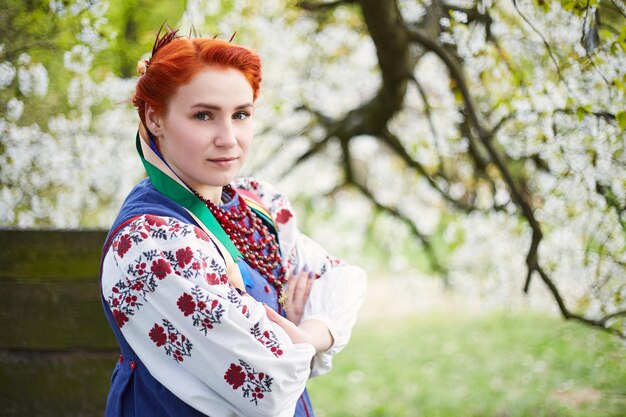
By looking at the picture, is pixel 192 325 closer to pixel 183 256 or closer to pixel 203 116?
pixel 183 256

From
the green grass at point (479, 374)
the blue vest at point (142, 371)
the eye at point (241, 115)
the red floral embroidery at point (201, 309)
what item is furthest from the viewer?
the green grass at point (479, 374)

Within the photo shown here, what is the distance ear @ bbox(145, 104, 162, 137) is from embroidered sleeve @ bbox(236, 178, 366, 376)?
16.1 inches

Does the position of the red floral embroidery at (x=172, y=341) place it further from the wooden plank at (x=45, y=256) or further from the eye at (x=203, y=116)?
the wooden plank at (x=45, y=256)

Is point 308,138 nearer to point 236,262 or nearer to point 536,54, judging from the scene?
point 536,54

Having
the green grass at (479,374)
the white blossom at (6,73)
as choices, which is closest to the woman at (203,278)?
the white blossom at (6,73)

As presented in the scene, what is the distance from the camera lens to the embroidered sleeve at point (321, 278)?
1849 mm

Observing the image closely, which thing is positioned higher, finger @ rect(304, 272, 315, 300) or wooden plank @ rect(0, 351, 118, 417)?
finger @ rect(304, 272, 315, 300)

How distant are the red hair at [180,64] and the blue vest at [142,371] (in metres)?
0.22

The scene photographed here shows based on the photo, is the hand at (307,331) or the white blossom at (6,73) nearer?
the hand at (307,331)

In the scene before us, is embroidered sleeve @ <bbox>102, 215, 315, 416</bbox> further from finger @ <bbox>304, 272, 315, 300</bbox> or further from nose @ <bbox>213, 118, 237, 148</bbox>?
finger @ <bbox>304, 272, 315, 300</bbox>

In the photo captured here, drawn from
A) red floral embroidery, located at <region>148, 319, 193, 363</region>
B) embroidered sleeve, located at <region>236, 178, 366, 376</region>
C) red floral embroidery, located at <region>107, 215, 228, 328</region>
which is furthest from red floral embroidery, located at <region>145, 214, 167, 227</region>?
embroidered sleeve, located at <region>236, 178, 366, 376</region>

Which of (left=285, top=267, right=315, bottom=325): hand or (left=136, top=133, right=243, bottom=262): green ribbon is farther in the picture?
(left=285, top=267, right=315, bottom=325): hand

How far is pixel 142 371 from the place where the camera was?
5.37 feet

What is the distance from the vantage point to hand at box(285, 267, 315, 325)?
6.21 feet
